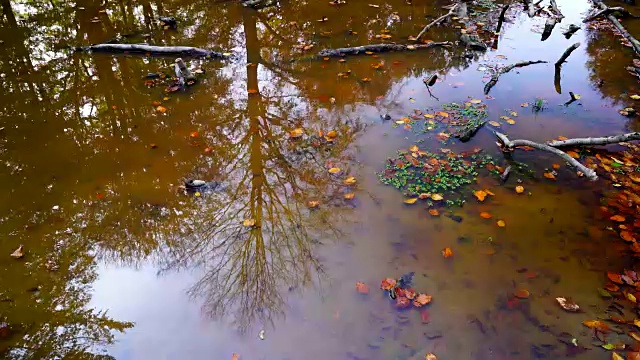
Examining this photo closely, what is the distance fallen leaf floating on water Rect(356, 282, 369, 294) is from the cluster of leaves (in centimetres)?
137

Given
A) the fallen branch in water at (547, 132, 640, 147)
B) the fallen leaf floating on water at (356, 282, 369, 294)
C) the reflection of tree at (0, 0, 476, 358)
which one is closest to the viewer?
the fallen leaf floating on water at (356, 282, 369, 294)

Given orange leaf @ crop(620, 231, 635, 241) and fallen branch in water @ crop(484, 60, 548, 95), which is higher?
fallen branch in water @ crop(484, 60, 548, 95)

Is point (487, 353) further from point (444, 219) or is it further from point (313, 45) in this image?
point (313, 45)

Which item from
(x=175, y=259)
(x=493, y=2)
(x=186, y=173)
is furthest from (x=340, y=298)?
(x=493, y=2)

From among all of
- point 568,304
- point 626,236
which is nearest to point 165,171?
point 568,304

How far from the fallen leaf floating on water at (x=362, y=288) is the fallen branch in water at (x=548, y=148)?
294cm

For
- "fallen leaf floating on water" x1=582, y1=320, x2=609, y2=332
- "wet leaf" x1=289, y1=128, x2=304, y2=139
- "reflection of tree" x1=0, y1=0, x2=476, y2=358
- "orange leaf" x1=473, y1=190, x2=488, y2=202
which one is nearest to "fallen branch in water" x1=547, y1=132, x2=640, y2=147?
"orange leaf" x1=473, y1=190, x2=488, y2=202

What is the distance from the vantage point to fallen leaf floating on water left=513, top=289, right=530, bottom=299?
3.52 m

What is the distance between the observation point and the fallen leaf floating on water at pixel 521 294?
3.52 metres

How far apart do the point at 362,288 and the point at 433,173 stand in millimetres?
1951

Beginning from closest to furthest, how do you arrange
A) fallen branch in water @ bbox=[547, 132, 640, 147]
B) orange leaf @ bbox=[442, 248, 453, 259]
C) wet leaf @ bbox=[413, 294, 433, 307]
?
wet leaf @ bbox=[413, 294, 433, 307] < orange leaf @ bbox=[442, 248, 453, 259] < fallen branch in water @ bbox=[547, 132, 640, 147]

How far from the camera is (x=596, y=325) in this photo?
3260mm

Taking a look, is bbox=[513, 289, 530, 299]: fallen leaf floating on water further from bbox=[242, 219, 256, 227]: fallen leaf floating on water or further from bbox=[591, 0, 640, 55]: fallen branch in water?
bbox=[591, 0, 640, 55]: fallen branch in water

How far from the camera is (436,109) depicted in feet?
20.3
